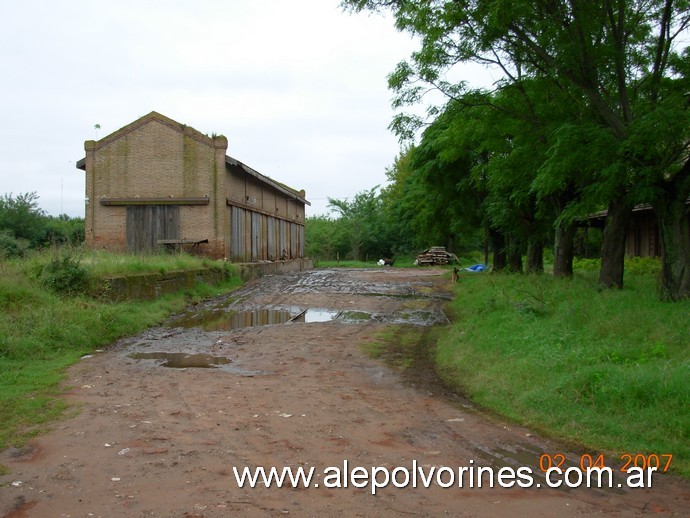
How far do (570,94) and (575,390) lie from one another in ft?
27.9

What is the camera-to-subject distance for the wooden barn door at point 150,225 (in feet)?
86.7

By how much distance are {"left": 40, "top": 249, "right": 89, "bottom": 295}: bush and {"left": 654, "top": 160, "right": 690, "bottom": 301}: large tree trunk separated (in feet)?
41.2

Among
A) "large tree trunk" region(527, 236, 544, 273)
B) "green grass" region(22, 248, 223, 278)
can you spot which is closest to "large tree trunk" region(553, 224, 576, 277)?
"large tree trunk" region(527, 236, 544, 273)

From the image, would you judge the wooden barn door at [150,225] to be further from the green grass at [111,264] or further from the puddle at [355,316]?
the puddle at [355,316]

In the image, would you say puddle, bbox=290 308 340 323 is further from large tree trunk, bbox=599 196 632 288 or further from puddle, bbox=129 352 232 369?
large tree trunk, bbox=599 196 632 288

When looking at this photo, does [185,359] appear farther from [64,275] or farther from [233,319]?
[64,275]

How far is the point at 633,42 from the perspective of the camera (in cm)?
1283

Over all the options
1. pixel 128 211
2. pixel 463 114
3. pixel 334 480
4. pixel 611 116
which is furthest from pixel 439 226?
pixel 334 480

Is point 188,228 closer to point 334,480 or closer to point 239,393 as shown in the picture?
point 239,393

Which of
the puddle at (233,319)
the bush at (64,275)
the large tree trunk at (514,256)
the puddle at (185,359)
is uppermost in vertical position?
the large tree trunk at (514,256)

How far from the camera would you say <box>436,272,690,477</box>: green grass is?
5.66 m

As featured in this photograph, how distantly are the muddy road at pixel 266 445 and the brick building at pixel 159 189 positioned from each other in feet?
53.4

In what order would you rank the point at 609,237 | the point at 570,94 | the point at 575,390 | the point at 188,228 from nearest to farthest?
the point at 575,390 < the point at 570,94 < the point at 609,237 < the point at 188,228
